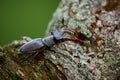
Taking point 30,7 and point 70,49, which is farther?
point 30,7

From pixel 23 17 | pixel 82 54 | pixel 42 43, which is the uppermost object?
pixel 23 17

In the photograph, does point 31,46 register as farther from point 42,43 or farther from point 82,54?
point 82,54

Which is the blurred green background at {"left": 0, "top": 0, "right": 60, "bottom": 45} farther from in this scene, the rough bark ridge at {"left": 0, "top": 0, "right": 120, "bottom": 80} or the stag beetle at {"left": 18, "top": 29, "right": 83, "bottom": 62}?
the stag beetle at {"left": 18, "top": 29, "right": 83, "bottom": 62}

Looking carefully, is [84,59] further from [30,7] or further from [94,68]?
[30,7]

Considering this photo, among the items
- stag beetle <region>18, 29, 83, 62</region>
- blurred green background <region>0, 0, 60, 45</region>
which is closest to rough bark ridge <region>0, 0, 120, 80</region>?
stag beetle <region>18, 29, 83, 62</region>

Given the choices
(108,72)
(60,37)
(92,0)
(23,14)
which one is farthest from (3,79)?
(23,14)

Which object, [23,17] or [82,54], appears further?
[23,17]

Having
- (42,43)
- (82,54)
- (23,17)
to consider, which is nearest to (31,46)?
(42,43)
